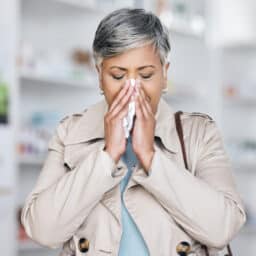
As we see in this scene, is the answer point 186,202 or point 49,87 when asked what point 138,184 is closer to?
point 186,202

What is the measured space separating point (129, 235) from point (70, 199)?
145mm

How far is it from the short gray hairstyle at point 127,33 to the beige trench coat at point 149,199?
0.19 m

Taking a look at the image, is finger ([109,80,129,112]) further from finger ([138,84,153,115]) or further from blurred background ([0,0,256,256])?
blurred background ([0,0,256,256])

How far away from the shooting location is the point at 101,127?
152cm

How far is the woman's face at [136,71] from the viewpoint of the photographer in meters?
1.39

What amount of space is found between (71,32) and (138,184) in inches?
115

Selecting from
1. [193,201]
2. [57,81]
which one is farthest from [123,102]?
[57,81]

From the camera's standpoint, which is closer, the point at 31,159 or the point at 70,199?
the point at 70,199

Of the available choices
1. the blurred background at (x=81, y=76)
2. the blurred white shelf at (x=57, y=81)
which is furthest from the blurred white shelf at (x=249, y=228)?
the blurred white shelf at (x=57, y=81)

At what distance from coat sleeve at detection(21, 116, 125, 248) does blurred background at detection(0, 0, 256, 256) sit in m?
2.03

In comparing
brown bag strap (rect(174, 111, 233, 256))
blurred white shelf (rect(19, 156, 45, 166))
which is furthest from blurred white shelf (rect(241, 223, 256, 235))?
brown bag strap (rect(174, 111, 233, 256))

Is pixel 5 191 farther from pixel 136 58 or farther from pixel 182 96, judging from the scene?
pixel 136 58

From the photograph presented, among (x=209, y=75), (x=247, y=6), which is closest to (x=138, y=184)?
(x=209, y=75)

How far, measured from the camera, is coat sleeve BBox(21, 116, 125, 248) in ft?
4.48
